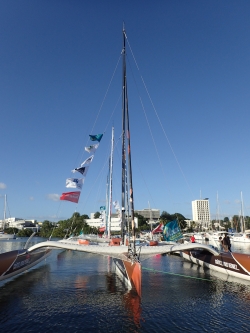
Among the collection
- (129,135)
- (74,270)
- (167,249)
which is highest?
(129,135)

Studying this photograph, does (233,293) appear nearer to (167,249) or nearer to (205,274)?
(167,249)

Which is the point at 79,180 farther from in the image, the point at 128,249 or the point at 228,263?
the point at 228,263

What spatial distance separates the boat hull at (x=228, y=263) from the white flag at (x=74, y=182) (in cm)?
1044

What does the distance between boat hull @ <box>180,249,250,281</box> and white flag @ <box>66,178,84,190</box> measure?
10.4m

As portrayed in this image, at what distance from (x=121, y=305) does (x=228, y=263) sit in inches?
334

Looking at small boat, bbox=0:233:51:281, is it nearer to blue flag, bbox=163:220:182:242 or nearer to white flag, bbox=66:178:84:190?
white flag, bbox=66:178:84:190

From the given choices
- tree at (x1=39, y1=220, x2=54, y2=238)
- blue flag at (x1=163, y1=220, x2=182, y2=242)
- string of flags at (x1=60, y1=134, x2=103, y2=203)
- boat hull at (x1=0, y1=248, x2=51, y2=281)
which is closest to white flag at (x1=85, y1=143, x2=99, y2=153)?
string of flags at (x1=60, y1=134, x2=103, y2=203)

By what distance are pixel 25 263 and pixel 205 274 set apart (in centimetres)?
1174

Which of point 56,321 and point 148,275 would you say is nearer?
point 56,321

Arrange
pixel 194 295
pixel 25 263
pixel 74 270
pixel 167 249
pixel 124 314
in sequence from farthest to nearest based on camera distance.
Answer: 1. pixel 74 270
2. pixel 25 263
3. pixel 167 249
4. pixel 194 295
5. pixel 124 314

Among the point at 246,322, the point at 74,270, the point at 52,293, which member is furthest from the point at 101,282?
the point at 246,322

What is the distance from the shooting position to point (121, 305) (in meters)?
11.0

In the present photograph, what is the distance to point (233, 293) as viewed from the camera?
12.9 metres

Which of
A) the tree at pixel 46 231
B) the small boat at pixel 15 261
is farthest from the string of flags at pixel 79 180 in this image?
the tree at pixel 46 231
